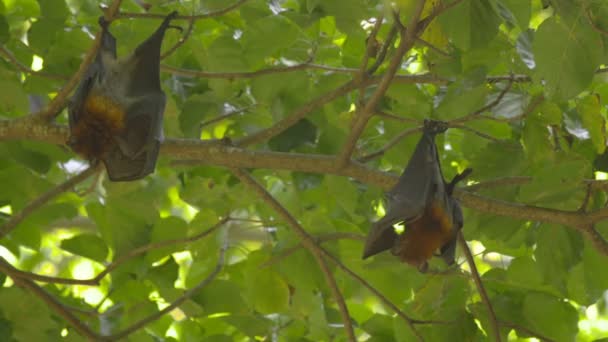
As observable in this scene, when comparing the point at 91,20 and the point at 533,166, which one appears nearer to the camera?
the point at 533,166

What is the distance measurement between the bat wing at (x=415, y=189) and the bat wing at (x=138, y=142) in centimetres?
100

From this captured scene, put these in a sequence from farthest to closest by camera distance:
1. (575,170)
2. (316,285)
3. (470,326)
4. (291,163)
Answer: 1. (316,285)
2. (470,326)
3. (291,163)
4. (575,170)

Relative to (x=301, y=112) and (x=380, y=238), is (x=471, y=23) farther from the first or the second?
(x=380, y=238)

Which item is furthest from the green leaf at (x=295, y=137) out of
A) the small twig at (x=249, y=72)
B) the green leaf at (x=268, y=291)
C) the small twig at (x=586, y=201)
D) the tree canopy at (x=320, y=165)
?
the small twig at (x=586, y=201)

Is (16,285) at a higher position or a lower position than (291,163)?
lower

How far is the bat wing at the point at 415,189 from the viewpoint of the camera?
364 cm

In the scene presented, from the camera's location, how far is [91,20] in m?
4.76

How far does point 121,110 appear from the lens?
12.4 ft

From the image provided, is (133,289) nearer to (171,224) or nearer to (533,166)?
(171,224)

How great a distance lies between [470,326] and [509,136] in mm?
1321

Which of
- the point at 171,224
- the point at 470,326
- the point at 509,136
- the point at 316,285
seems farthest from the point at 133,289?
the point at 509,136

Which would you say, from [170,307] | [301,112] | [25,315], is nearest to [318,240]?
[301,112]

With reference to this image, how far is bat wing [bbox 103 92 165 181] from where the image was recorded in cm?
366

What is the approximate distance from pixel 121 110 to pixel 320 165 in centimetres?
91
